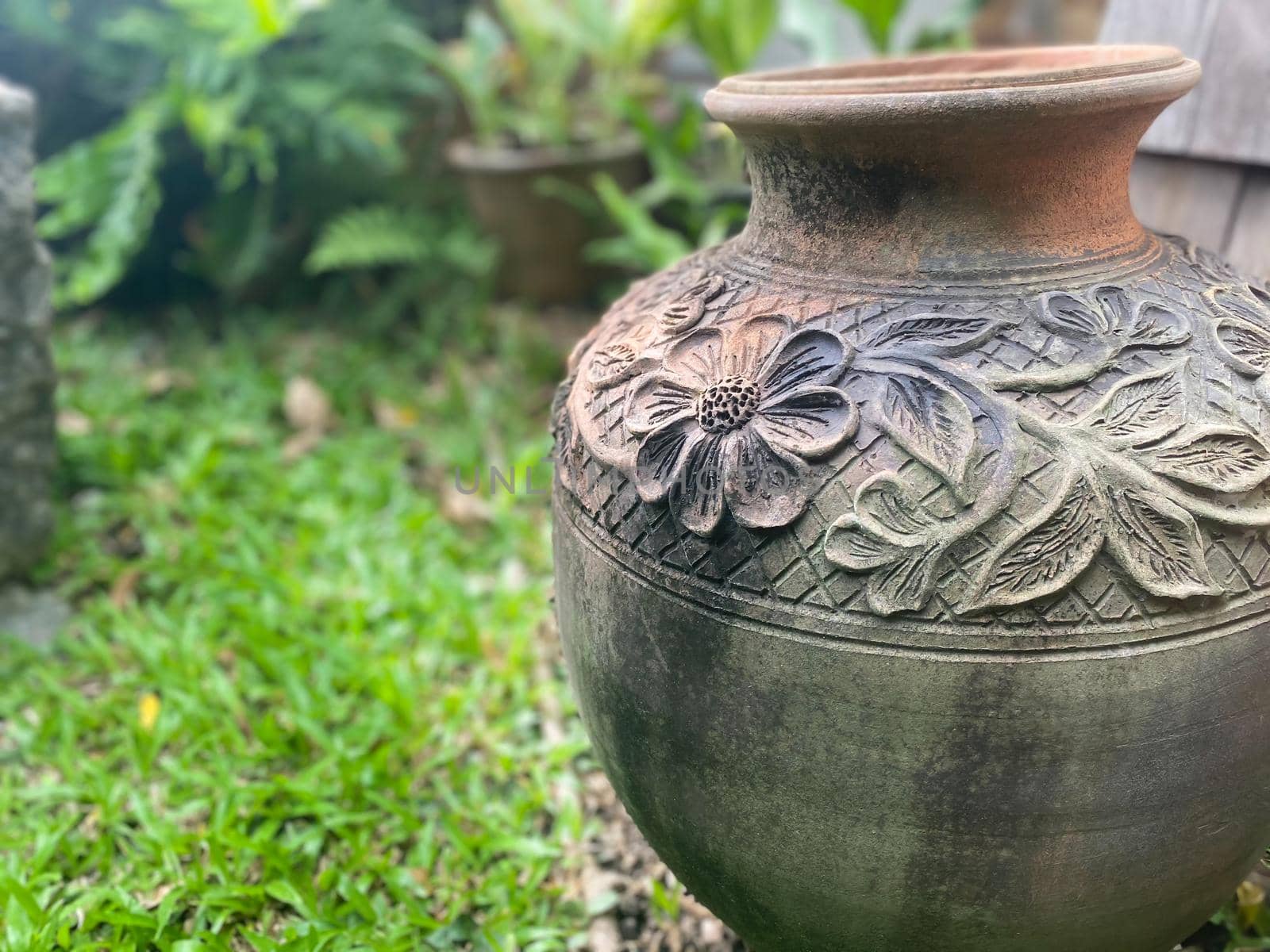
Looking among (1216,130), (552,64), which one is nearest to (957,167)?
(1216,130)

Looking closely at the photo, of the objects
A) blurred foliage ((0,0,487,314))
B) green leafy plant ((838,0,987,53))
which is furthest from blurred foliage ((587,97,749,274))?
blurred foliage ((0,0,487,314))

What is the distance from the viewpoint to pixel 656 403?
1305 mm

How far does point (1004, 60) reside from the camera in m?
1.73

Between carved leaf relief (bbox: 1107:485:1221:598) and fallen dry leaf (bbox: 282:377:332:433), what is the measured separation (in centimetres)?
300

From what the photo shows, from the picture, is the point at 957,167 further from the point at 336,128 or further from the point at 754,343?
the point at 336,128

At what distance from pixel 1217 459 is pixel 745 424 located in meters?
0.51

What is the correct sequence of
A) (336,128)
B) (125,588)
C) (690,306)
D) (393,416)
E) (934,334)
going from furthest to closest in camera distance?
1. (336,128)
2. (393,416)
3. (125,588)
4. (690,306)
5. (934,334)

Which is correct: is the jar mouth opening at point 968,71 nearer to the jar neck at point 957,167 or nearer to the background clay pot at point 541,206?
the jar neck at point 957,167

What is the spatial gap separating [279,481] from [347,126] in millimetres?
1532

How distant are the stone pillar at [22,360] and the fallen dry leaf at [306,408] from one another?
0.93 metres

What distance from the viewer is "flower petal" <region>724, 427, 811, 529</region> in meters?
1.17

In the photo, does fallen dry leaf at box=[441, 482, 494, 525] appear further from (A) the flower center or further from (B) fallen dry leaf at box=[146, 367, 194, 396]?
Answer: (A) the flower center

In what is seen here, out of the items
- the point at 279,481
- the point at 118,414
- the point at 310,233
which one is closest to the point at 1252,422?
the point at 279,481

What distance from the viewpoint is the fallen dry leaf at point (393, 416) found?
A: 146 inches
